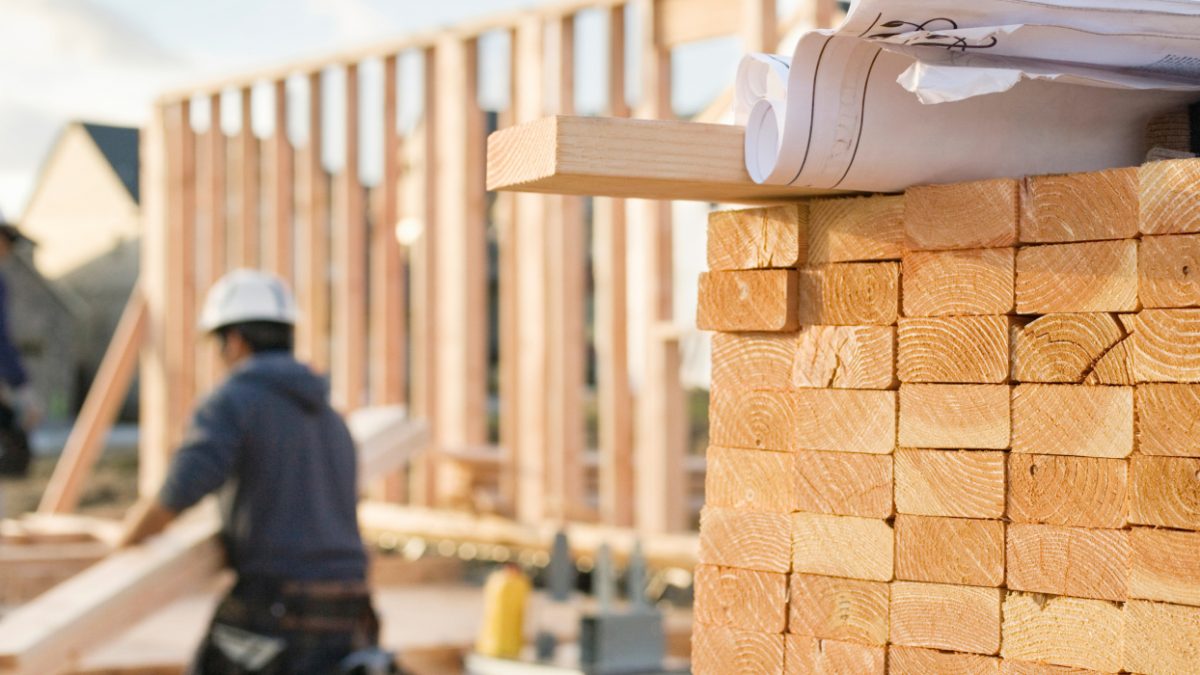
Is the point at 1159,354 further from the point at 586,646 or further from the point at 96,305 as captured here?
the point at 96,305

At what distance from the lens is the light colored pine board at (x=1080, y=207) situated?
2203 mm

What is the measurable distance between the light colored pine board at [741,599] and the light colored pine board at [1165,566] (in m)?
0.55

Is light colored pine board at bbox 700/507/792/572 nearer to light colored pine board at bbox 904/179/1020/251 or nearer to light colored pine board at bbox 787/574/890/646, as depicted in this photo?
light colored pine board at bbox 787/574/890/646

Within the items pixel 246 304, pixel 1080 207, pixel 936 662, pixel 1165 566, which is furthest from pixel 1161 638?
pixel 246 304

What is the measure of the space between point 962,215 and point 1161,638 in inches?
24.8

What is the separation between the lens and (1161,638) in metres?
2.15

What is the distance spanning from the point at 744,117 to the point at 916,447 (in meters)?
0.54

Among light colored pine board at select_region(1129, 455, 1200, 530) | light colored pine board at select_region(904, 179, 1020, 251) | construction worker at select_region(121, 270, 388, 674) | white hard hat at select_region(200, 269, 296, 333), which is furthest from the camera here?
white hard hat at select_region(200, 269, 296, 333)

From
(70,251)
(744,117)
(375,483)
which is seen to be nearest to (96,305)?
(70,251)

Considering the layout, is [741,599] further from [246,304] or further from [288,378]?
[246,304]

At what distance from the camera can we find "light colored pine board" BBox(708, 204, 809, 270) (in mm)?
2541

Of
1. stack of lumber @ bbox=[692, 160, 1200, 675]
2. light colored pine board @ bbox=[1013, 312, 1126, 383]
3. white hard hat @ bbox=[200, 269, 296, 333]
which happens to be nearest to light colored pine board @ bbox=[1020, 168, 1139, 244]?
stack of lumber @ bbox=[692, 160, 1200, 675]

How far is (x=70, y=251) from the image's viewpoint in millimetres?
27141

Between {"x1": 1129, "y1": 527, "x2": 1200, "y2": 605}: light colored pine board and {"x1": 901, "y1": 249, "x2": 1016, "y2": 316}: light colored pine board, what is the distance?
1.19ft
